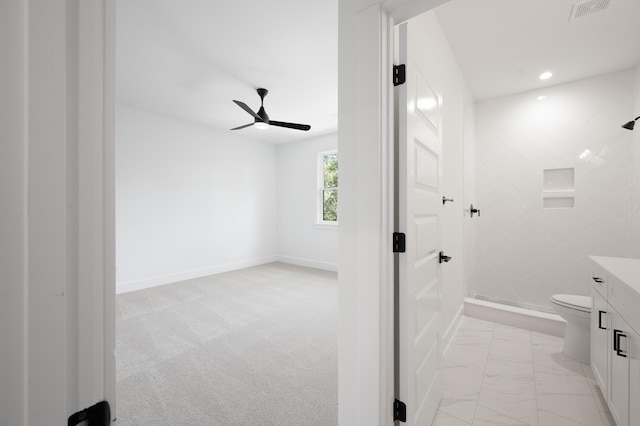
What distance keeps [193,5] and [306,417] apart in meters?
2.97

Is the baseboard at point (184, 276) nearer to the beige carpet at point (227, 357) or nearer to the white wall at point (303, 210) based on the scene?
the beige carpet at point (227, 357)

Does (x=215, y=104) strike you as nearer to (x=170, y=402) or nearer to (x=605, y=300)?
(x=170, y=402)

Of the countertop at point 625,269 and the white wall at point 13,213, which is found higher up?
the white wall at point 13,213

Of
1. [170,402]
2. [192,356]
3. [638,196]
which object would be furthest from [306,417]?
[638,196]

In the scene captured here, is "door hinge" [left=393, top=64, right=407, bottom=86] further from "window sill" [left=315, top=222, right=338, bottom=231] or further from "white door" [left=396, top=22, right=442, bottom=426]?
"window sill" [left=315, top=222, right=338, bottom=231]

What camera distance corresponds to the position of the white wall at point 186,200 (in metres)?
4.10

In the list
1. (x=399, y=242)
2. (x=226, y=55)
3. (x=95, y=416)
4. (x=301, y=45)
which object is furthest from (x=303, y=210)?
(x=95, y=416)

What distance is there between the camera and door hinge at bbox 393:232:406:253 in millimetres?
1236

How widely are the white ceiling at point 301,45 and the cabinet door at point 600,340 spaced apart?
2159 mm

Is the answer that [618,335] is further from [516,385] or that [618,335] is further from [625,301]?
[516,385]

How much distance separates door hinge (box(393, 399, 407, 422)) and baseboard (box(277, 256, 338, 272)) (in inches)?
162

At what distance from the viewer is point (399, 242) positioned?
124cm

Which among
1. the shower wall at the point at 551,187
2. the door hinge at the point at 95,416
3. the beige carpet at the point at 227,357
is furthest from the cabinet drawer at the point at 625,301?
the shower wall at the point at 551,187

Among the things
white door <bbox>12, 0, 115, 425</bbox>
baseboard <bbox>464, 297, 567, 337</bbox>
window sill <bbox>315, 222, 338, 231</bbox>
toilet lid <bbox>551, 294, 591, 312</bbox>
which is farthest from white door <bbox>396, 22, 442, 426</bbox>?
window sill <bbox>315, 222, 338, 231</bbox>
